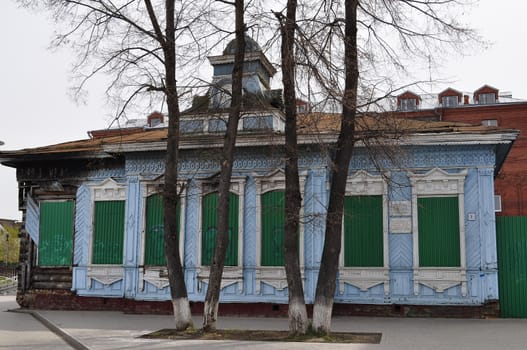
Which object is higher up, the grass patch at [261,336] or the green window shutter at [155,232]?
the green window shutter at [155,232]

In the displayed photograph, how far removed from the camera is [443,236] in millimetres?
15164

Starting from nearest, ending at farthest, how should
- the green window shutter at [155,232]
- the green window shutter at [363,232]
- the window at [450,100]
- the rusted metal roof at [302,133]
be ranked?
the rusted metal roof at [302,133]
the green window shutter at [363,232]
the green window shutter at [155,232]
the window at [450,100]

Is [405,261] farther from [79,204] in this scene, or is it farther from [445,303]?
[79,204]

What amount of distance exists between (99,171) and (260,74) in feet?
18.8

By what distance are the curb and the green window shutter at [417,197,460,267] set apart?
8497 mm

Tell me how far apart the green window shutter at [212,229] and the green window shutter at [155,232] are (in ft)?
2.72

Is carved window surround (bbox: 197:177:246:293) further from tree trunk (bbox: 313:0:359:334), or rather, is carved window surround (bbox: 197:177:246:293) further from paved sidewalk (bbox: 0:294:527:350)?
tree trunk (bbox: 313:0:359:334)

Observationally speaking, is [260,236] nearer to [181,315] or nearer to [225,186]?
[225,186]

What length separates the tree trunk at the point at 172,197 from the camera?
12484 millimetres

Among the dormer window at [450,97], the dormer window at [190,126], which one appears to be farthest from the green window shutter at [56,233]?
the dormer window at [450,97]

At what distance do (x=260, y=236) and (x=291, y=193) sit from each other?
15.2 feet

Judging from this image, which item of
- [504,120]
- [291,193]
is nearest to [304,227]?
[291,193]

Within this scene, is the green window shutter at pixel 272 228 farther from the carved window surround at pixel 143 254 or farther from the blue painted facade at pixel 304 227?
the carved window surround at pixel 143 254

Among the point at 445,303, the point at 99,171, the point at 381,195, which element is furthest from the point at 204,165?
the point at 445,303
